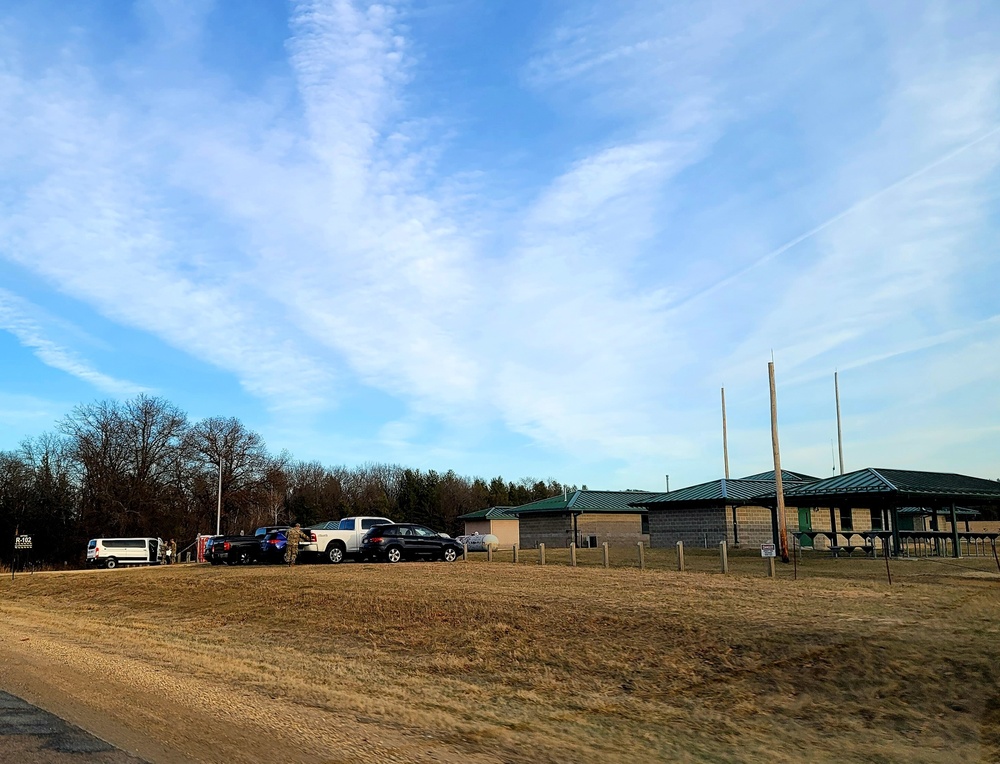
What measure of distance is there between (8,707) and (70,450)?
6734cm

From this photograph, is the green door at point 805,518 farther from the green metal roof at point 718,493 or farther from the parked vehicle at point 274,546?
the parked vehicle at point 274,546

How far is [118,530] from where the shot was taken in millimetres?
65625

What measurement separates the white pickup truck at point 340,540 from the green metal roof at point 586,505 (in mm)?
24600

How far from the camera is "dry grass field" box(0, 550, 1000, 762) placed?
7488 millimetres

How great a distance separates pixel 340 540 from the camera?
3133cm

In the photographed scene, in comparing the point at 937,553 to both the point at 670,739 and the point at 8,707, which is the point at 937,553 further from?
the point at 8,707

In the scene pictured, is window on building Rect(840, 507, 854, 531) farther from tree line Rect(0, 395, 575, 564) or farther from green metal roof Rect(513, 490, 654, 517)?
tree line Rect(0, 395, 575, 564)

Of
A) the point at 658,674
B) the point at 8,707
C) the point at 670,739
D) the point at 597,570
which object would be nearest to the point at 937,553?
the point at 597,570

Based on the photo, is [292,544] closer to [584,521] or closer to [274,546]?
[274,546]

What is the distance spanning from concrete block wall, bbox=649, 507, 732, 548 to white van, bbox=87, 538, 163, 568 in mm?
29796

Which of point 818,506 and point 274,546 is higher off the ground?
point 818,506

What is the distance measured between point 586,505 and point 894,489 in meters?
27.9

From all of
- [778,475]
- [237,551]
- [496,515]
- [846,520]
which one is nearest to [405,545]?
[237,551]

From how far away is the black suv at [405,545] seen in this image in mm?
30406
